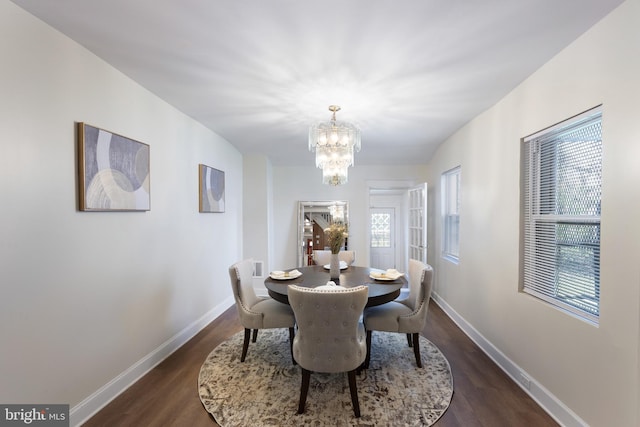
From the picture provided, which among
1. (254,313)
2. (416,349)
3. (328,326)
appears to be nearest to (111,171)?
(254,313)

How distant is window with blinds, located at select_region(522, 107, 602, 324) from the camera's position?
1815 millimetres

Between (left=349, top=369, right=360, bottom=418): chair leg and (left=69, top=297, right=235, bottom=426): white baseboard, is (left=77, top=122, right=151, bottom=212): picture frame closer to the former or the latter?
(left=69, top=297, right=235, bottom=426): white baseboard

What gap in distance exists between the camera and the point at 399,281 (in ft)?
9.04

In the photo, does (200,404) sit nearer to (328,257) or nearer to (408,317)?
(408,317)

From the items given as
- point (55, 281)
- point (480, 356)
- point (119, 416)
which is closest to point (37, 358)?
point (55, 281)

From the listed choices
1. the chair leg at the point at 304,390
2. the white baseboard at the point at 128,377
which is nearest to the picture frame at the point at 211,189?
the white baseboard at the point at 128,377

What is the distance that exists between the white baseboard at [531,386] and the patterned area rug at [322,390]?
18.8 inches

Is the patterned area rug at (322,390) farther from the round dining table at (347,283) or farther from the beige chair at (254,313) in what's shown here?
the round dining table at (347,283)

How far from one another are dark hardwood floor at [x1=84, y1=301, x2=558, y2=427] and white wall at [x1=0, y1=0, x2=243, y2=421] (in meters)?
0.20

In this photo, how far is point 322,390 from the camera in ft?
7.36

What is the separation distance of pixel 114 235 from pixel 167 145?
1110mm

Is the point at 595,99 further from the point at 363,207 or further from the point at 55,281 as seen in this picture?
the point at 363,207

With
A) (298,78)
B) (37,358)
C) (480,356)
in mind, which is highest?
(298,78)

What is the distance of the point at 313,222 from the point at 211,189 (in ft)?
7.33
